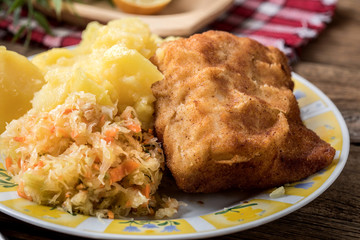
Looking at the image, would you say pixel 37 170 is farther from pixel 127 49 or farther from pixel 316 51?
pixel 316 51

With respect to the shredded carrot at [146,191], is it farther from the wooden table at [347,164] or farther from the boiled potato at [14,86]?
the boiled potato at [14,86]

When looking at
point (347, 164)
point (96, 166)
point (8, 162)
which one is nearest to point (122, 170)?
point (96, 166)

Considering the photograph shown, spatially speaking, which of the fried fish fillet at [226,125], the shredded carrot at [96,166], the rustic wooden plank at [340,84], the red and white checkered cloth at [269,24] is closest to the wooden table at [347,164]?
the rustic wooden plank at [340,84]

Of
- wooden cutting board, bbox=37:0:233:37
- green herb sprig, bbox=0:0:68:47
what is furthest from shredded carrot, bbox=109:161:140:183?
green herb sprig, bbox=0:0:68:47

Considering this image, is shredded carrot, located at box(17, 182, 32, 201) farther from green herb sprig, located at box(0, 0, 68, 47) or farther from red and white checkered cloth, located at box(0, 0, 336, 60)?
green herb sprig, located at box(0, 0, 68, 47)

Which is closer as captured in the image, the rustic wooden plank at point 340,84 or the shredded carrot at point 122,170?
the shredded carrot at point 122,170
